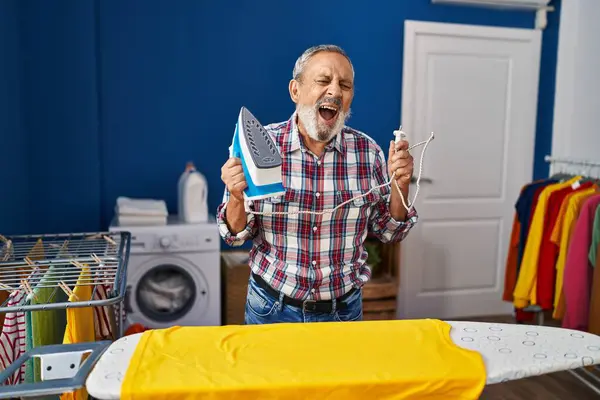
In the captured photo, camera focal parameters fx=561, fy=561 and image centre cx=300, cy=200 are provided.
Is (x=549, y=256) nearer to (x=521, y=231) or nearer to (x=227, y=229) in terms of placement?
(x=521, y=231)

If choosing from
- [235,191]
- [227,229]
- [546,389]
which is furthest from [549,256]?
[235,191]

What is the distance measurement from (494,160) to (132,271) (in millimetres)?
2588

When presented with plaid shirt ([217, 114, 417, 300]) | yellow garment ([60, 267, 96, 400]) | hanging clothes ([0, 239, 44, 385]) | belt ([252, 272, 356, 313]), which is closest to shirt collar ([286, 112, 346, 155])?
plaid shirt ([217, 114, 417, 300])

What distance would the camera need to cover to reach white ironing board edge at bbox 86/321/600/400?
106 centimetres

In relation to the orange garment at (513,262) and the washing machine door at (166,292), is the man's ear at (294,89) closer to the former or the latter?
the washing machine door at (166,292)

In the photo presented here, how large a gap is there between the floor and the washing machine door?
5.30 ft

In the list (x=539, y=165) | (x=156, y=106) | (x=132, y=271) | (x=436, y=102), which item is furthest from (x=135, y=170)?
(x=539, y=165)

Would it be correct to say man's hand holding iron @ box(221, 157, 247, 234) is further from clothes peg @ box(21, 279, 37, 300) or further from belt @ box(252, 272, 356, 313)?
clothes peg @ box(21, 279, 37, 300)

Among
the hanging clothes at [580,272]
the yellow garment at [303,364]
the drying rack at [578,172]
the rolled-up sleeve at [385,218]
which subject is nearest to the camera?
the yellow garment at [303,364]

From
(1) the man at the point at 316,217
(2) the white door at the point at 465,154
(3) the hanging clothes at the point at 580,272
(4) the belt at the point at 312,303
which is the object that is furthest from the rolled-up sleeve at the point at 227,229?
(2) the white door at the point at 465,154

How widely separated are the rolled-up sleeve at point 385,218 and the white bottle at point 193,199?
5.44 ft

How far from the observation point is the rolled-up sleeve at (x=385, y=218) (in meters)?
1.67

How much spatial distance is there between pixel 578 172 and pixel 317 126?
2662 millimetres

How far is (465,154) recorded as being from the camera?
3953mm
